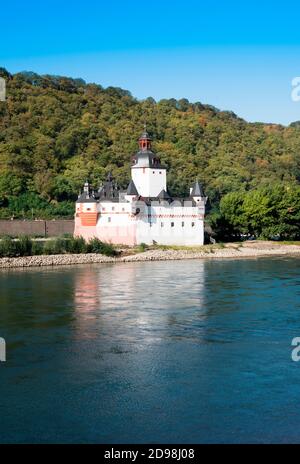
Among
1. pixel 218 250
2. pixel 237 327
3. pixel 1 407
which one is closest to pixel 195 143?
pixel 218 250

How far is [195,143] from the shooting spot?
263 feet

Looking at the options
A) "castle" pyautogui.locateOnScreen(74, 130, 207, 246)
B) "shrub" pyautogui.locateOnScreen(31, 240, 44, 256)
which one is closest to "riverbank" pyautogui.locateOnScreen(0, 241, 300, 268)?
"shrub" pyautogui.locateOnScreen(31, 240, 44, 256)

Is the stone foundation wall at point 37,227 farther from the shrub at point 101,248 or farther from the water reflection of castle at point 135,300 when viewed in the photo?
the water reflection of castle at point 135,300

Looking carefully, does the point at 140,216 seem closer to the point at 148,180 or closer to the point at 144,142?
the point at 148,180

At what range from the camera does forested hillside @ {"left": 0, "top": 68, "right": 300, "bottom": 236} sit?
56.8 m

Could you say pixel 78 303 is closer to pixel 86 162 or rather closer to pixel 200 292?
pixel 200 292

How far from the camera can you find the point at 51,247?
38156mm

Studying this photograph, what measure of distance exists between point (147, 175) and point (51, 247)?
8951 mm

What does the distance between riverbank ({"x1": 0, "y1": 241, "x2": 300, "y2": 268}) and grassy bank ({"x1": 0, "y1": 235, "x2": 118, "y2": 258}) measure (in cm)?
71

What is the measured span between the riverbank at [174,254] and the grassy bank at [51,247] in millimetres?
707

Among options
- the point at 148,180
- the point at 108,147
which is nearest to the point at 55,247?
the point at 148,180

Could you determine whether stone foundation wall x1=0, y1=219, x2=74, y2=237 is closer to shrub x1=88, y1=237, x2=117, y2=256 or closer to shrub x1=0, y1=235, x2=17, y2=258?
shrub x1=88, y1=237, x2=117, y2=256

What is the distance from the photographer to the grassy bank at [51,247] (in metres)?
36.7

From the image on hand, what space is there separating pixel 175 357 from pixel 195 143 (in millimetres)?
65674
